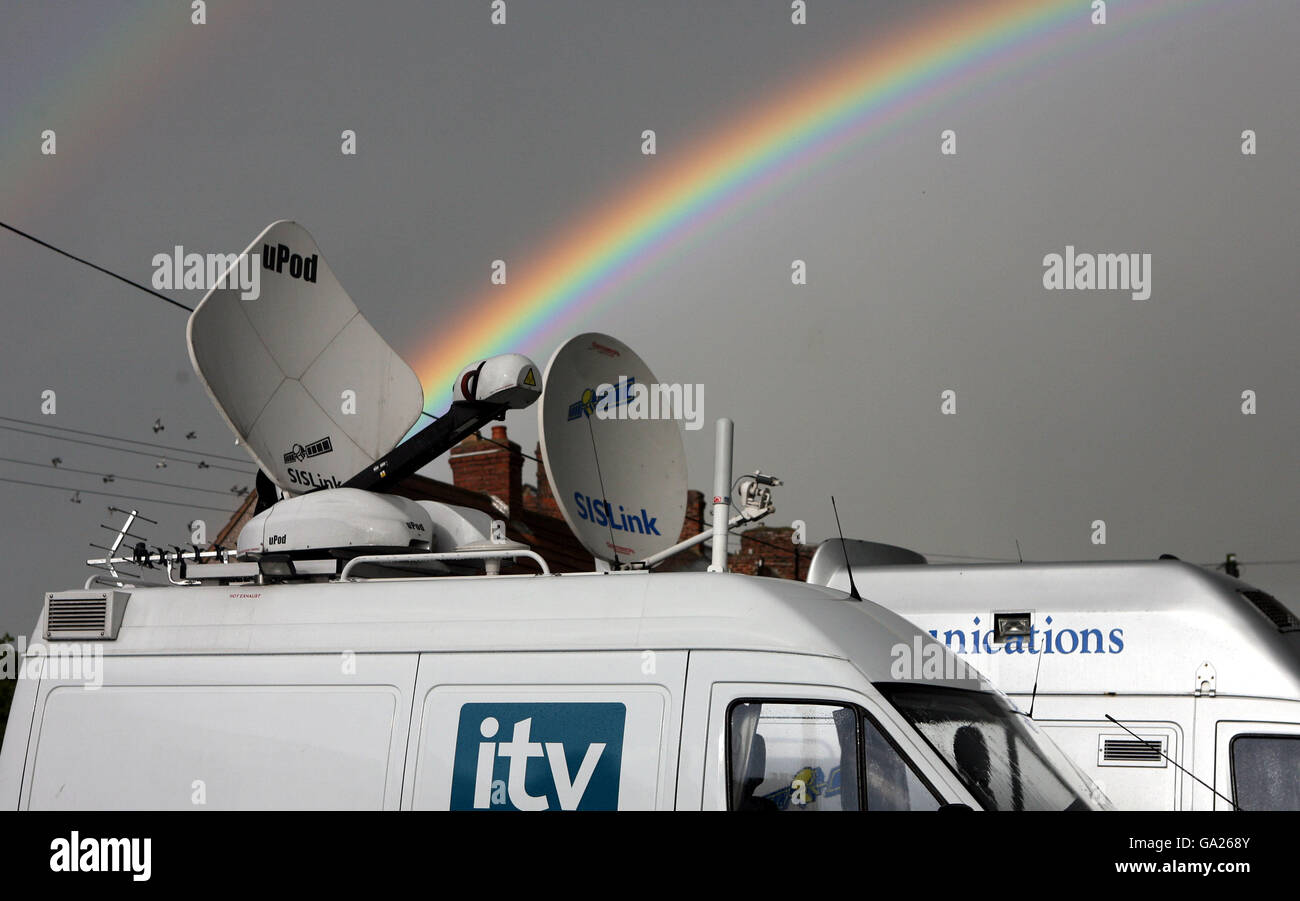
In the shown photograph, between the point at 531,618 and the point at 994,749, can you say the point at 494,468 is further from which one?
the point at 994,749

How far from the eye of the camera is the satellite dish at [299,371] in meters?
7.33

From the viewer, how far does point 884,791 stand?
15.9ft

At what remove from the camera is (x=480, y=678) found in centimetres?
537

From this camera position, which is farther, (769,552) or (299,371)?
(769,552)

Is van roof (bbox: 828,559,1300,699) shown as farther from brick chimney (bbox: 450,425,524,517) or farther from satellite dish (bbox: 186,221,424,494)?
brick chimney (bbox: 450,425,524,517)

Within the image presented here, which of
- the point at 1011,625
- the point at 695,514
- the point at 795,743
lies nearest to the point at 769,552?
the point at 695,514

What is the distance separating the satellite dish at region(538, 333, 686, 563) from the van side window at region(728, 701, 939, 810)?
206cm

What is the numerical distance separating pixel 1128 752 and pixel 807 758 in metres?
3.59

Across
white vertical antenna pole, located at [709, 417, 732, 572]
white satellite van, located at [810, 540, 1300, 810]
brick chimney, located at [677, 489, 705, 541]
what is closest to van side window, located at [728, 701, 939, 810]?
white vertical antenna pole, located at [709, 417, 732, 572]

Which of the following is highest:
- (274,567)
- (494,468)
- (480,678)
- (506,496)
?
(494,468)

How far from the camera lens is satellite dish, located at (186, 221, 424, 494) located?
7328 millimetres

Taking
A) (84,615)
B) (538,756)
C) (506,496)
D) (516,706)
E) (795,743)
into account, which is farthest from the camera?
(506,496)

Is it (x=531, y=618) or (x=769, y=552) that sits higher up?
(x=769, y=552)

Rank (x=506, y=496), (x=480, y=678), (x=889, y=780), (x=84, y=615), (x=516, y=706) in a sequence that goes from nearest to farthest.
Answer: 1. (x=889, y=780)
2. (x=516, y=706)
3. (x=480, y=678)
4. (x=84, y=615)
5. (x=506, y=496)
